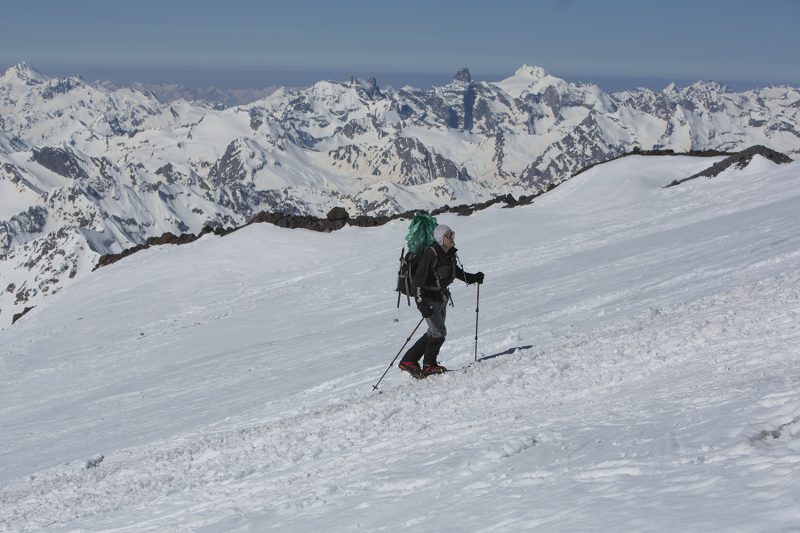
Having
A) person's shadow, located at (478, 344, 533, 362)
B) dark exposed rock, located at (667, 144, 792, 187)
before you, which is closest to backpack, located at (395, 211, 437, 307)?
person's shadow, located at (478, 344, 533, 362)

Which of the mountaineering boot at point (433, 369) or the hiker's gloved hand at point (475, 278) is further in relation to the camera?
the mountaineering boot at point (433, 369)

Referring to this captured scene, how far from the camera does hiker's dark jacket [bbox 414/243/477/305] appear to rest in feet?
41.0

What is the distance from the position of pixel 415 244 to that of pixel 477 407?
9.33 feet

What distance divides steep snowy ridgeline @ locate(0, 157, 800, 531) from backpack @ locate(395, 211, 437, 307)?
161 centimetres

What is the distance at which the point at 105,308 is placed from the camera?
1533 inches

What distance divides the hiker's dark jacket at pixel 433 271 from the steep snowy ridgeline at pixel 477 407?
4.73 feet

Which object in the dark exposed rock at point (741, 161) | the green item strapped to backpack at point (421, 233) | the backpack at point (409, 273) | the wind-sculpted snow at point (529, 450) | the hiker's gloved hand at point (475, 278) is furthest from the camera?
the dark exposed rock at point (741, 161)

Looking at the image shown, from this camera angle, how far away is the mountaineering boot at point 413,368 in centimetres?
1353

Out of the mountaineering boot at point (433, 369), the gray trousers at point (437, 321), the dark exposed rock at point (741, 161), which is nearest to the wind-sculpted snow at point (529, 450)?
the mountaineering boot at point (433, 369)

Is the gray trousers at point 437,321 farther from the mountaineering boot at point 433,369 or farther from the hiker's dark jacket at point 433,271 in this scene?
the mountaineering boot at point 433,369

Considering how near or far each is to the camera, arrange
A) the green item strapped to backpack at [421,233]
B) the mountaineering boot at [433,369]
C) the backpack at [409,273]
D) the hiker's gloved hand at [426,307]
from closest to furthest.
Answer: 1. the green item strapped to backpack at [421,233]
2. the backpack at [409,273]
3. the hiker's gloved hand at [426,307]
4. the mountaineering boot at [433,369]

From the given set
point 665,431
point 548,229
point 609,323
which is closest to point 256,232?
point 548,229

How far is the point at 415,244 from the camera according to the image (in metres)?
12.6

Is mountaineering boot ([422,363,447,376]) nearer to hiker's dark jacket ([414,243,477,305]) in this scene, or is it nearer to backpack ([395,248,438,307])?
hiker's dark jacket ([414,243,477,305])
